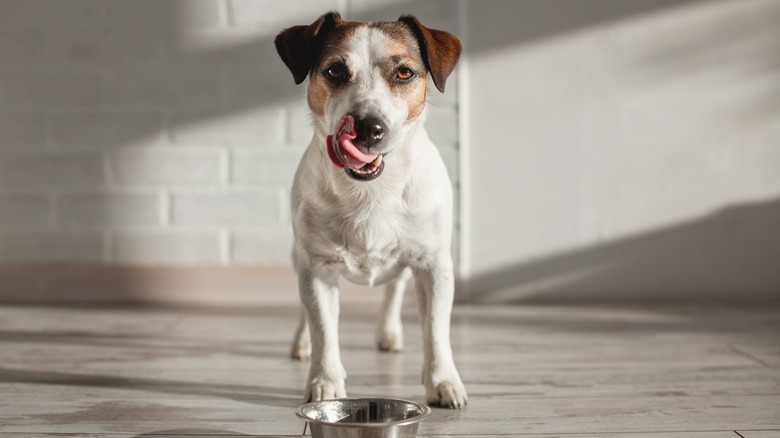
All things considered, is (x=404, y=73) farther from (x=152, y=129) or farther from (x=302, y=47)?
(x=152, y=129)

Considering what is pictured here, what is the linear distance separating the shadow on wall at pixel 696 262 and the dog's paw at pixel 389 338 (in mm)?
1112

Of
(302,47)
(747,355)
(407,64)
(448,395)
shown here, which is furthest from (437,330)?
(747,355)

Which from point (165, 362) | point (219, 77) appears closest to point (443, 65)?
point (165, 362)

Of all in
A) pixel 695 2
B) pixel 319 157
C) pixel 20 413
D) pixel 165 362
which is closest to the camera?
pixel 20 413

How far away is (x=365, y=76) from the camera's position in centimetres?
177

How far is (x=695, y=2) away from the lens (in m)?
3.34

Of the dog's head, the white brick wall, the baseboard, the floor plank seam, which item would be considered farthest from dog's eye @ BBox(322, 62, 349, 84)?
the baseboard

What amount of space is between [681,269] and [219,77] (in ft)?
6.37

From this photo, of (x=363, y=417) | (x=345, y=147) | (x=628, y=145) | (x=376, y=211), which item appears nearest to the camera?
(x=363, y=417)

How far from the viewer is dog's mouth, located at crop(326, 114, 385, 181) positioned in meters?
1.66

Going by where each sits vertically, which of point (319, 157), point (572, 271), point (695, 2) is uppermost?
point (695, 2)

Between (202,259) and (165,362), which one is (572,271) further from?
(165,362)

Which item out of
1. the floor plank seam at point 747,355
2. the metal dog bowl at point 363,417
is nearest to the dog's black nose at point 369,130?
the metal dog bowl at point 363,417

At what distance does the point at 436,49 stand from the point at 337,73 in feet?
0.79
